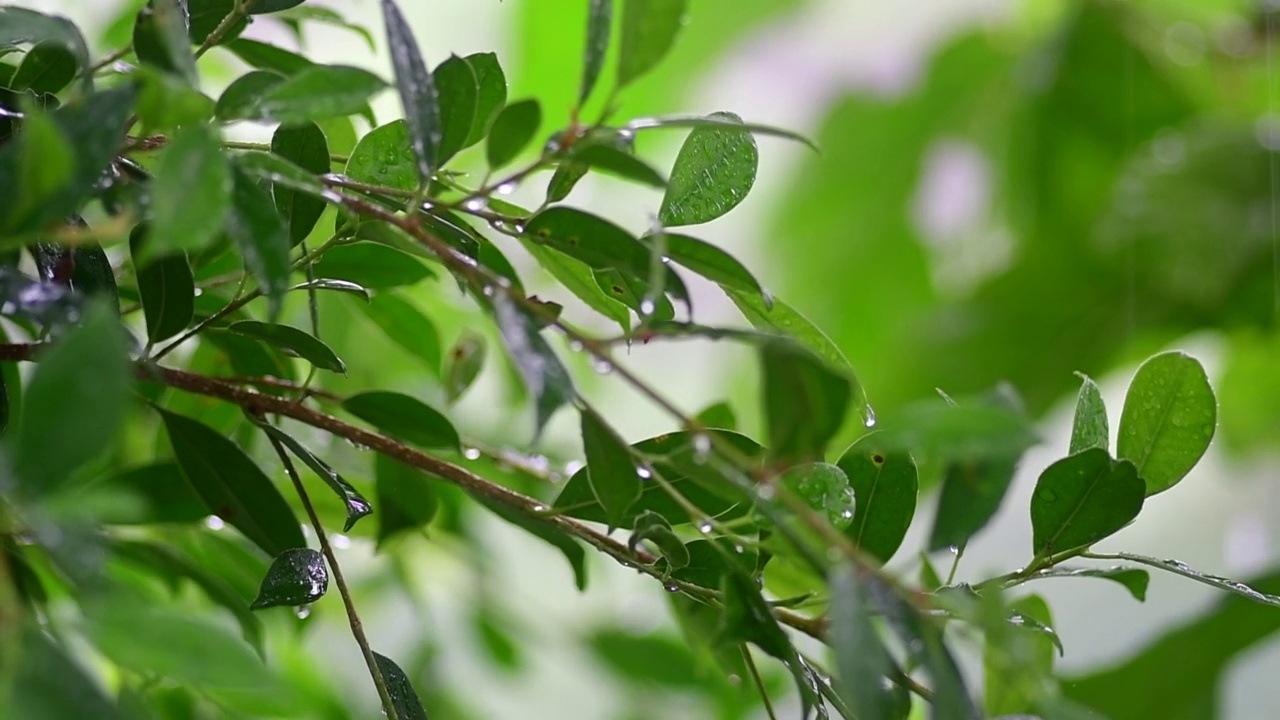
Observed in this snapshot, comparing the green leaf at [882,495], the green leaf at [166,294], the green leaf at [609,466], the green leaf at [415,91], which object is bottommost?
the green leaf at [166,294]

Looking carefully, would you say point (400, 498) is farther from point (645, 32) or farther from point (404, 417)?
point (645, 32)

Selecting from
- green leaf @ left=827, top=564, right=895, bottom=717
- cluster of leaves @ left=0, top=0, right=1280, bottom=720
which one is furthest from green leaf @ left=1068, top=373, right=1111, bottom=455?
green leaf @ left=827, top=564, right=895, bottom=717

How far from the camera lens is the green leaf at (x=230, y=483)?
306 mm

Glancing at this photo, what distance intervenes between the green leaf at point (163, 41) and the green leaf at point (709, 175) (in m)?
0.11

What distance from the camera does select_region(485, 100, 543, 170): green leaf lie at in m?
0.28

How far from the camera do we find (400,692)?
0.28 meters

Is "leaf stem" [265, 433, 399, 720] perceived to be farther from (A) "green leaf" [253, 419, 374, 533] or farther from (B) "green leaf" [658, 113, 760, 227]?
(B) "green leaf" [658, 113, 760, 227]

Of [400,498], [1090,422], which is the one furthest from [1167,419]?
[400,498]

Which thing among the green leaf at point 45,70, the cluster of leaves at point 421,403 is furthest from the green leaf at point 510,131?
the green leaf at point 45,70

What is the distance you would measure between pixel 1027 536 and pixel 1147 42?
1.51ft

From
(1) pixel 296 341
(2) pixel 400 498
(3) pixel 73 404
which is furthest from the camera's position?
(2) pixel 400 498

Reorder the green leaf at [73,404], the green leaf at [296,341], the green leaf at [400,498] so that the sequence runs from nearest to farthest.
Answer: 1. the green leaf at [73,404]
2. the green leaf at [296,341]
3. the green leaf at [400,498]

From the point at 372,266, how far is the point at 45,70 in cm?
10

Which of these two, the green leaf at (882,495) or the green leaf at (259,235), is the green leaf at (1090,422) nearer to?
the green leaf at (882,495)
